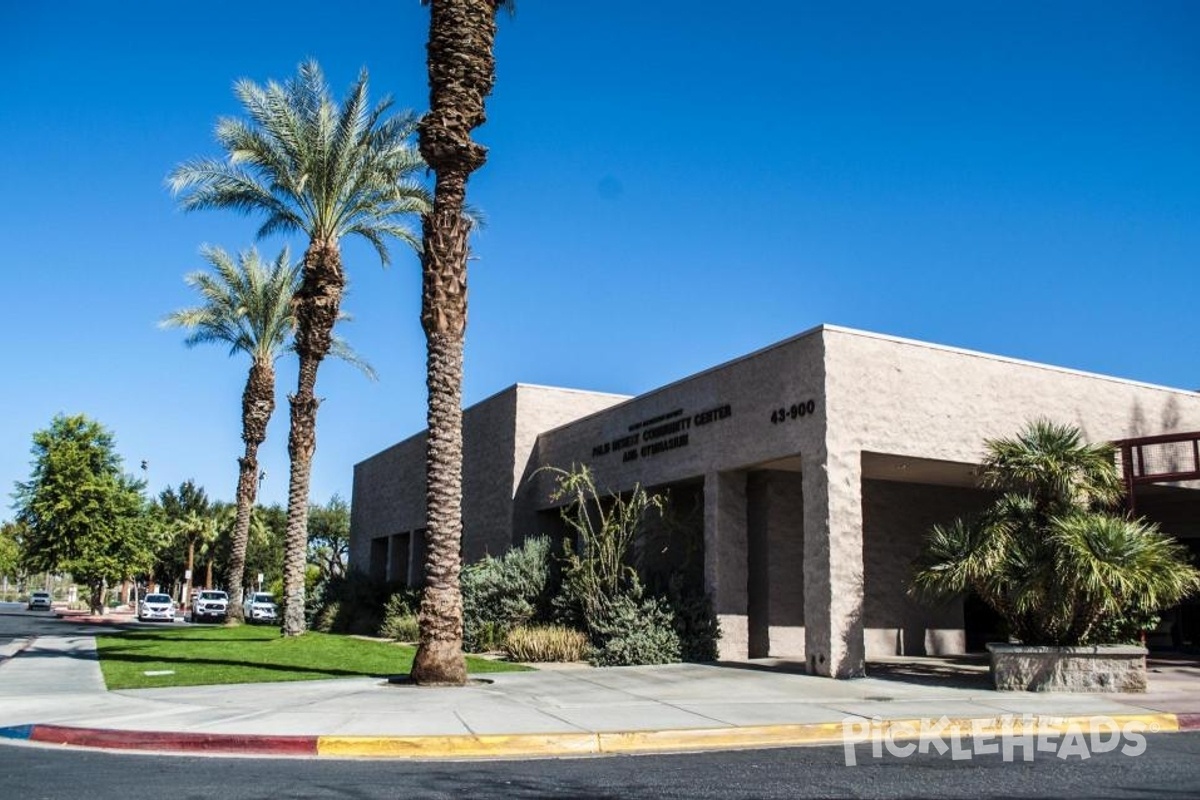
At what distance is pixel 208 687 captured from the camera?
1535 centimetres

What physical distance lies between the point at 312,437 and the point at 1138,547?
2193cm

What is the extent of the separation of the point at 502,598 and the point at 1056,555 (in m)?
12.6

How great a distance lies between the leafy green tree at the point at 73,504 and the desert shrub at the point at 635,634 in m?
38.5

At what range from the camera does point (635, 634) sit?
19844 millimetres

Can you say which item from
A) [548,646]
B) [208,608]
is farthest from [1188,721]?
[208,608]

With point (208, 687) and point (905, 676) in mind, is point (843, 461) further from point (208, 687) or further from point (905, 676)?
point (208, 687)

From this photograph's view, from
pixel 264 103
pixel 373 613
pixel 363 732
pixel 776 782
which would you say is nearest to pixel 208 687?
pixel 363 732

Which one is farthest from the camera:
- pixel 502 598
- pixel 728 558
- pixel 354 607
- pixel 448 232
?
pixel 354 607

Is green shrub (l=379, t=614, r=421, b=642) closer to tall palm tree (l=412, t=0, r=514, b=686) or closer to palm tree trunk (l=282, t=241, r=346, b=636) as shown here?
palm tree trunk (l=282, t=241, r=346, b=636)

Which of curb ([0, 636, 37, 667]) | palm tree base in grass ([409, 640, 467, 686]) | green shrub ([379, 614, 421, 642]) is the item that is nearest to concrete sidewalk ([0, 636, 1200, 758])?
palm tree base in grass ([409, 640, 467, 686])

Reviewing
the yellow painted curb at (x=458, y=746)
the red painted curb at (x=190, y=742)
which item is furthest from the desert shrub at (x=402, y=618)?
the yellow painted curb at (x=458, y=746)
